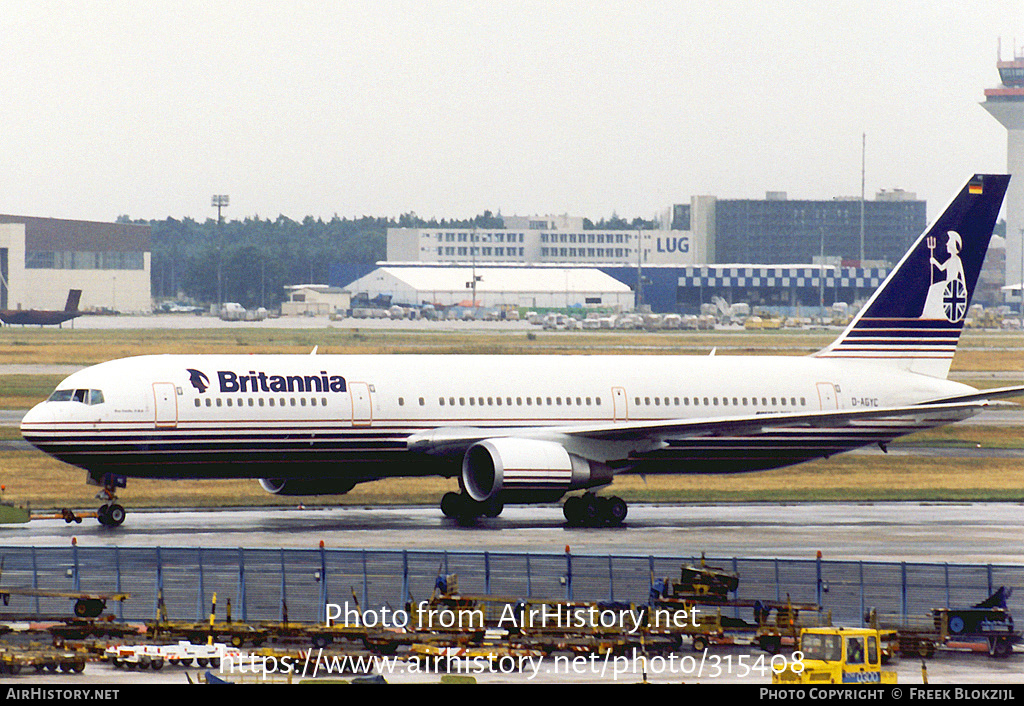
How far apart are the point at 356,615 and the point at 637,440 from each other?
20.2 m

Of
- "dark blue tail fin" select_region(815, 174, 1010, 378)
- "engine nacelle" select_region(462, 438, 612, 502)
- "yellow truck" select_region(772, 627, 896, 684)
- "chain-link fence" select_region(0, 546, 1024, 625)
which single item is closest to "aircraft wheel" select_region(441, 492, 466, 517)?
"engine nacelle" select_region(462, 438, 612, 502)

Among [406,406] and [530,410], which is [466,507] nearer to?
[406,406]

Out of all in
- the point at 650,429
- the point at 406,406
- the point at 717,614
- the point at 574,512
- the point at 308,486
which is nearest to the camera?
the point at 717,614

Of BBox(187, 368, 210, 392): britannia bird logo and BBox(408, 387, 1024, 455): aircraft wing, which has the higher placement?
BBox(187, 368, 210, 392): britannia bird logo

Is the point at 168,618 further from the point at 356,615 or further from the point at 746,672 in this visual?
the point at 746,672

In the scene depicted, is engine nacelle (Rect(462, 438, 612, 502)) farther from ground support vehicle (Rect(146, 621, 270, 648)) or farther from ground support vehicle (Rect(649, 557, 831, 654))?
ground support vehicle (Rect(146, 621, 270, 648))

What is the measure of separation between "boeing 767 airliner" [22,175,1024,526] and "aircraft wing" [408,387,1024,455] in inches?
2.7

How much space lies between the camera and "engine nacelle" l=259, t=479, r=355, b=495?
49584mm

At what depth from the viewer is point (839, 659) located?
82.0 ft

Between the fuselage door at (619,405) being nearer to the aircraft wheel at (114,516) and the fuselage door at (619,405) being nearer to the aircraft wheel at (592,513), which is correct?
the aircraft wheel at (592,513)

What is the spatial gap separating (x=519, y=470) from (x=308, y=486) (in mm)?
7093

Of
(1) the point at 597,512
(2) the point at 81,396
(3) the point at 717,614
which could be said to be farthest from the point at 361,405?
(3) the point at 717,614

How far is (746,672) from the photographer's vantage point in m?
27.4

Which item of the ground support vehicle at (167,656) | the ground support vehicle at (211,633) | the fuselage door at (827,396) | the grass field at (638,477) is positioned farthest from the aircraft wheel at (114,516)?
the fuselage door at (827,396)
